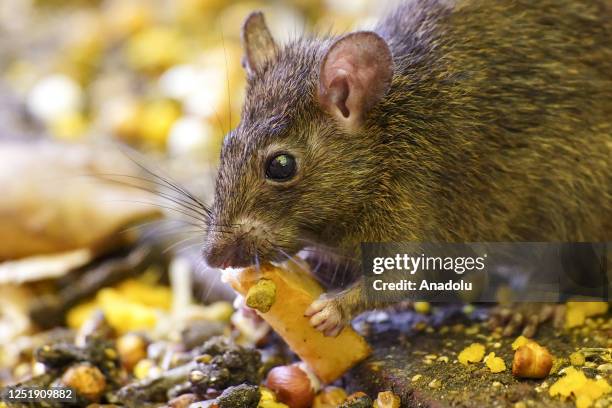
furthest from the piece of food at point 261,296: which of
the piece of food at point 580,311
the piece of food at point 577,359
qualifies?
the piece of food at point 580,311

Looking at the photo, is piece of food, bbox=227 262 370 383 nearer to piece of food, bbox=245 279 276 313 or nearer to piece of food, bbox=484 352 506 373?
piece of food, bbox=245 279 276 313

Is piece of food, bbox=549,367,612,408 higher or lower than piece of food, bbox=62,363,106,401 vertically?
lower

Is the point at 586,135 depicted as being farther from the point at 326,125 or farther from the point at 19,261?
the point at 19,261

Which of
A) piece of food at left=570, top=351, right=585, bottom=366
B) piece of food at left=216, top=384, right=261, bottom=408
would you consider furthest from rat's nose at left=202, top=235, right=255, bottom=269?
piece of food at left=570, top=351, right=585, bottom=366

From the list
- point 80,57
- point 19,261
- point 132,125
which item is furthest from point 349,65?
point 80,57

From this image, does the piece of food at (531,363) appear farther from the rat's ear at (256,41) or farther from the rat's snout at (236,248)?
the rat's ear at (256,41)

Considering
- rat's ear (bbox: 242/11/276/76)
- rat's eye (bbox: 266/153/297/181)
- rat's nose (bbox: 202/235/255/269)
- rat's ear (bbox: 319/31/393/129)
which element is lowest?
rat's nose (bbox: 202/235/255/269)
